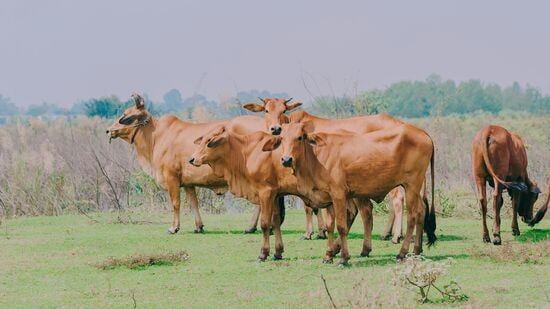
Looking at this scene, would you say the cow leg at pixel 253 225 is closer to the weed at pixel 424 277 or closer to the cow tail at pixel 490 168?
the cow tail at pixel 490 168

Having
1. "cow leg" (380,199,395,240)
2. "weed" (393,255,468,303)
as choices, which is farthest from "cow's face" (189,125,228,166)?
"weed" (393,255,468,303)

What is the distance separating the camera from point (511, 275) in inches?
467

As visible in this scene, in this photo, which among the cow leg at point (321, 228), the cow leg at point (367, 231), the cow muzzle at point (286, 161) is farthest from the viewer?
the cow leg at point (321, 228)

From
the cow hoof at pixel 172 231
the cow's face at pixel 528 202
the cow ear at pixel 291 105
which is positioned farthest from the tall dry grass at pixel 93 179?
the cow ear at pixel 291 105

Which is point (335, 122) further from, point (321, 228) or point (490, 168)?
point (490, 168)

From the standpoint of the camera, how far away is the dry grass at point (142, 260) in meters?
13.0

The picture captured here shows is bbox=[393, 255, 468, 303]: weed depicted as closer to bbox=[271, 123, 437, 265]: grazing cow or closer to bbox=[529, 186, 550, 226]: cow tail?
bbox=[271, 123, 437, 265]: grazing cow

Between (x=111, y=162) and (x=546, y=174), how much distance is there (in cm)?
905

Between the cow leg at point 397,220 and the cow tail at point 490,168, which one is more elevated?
the cow tail at point 490,168

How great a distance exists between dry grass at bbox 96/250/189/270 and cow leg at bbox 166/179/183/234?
304 cm

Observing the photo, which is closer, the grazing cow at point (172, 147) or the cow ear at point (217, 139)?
the cow ear at point (217, 139)

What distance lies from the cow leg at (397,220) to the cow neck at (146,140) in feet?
14.0

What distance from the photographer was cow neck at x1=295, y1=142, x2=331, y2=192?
12.8 m

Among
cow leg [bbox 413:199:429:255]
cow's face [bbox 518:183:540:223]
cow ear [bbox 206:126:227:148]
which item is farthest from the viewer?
cow's face [bbox 518:183:540:223]
